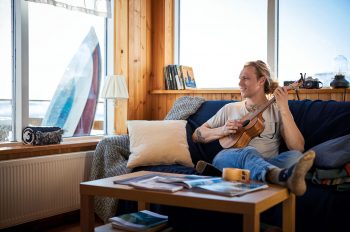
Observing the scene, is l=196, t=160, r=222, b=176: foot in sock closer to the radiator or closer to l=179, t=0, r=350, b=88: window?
the radiator

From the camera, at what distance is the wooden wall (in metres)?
3.90

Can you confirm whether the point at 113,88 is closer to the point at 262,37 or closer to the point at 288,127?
the point at 262,37

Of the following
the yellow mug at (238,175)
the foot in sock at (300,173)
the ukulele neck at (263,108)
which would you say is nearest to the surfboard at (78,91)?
the ukulele neck at (263,108)

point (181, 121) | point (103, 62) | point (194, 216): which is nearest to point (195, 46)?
point (103, 62)

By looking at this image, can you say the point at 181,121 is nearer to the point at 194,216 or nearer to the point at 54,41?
the point at 194,216

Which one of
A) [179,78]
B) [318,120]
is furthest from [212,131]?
[179,78]

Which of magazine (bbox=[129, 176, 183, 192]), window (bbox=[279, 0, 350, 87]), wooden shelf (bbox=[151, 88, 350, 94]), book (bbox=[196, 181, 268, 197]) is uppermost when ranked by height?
window (bbox=[279, 0, 350, 87])

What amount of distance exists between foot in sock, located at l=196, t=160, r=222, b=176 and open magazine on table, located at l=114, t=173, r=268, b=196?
0.26 meters

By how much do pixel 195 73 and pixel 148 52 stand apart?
0.50m

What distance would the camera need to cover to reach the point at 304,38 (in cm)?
349

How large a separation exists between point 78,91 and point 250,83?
1543 millimetres

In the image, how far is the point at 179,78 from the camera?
403 cm

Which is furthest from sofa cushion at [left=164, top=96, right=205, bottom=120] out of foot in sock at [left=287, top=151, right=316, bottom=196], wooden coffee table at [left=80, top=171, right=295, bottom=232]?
foot in sock at [left=287, top=151, right=316, bottom=196]

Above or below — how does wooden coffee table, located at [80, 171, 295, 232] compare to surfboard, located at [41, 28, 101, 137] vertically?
below
